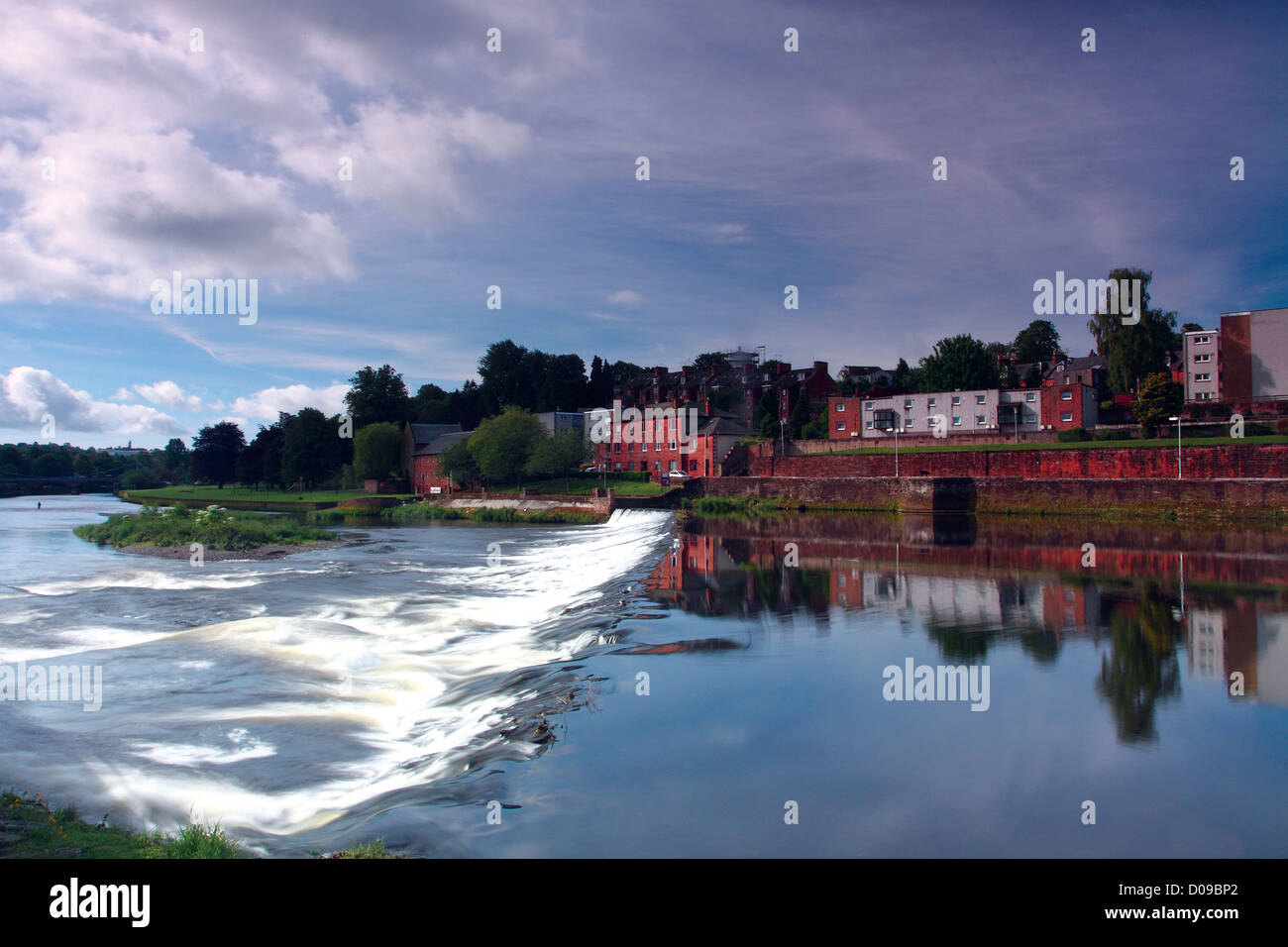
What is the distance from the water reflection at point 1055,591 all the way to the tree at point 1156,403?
15.0 metres

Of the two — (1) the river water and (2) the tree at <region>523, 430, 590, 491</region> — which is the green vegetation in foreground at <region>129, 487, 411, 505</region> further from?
(1) the river water

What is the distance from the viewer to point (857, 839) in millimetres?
6086

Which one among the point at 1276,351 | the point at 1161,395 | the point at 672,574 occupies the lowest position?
the point at 672,574

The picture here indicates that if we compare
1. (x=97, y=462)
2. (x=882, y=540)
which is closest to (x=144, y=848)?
(x=882, y=540)

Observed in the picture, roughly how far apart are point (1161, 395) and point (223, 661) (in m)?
49.5

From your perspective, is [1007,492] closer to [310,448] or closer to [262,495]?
[310,448]

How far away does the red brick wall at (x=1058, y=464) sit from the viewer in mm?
35812

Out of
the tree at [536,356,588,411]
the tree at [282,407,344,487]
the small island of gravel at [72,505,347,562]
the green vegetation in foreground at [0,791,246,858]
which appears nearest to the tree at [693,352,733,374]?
the tree at [536,356,588,411]

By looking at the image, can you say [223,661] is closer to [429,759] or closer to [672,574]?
[429,759]

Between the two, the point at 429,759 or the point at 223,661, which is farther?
the point at 223,661

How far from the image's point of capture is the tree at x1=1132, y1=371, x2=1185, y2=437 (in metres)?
44.9

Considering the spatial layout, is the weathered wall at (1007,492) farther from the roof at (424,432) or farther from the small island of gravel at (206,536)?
the roof at (424,432)

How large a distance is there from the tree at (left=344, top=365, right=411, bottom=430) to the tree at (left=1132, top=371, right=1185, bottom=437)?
6919 centimetres

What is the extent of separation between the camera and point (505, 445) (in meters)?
62.3
